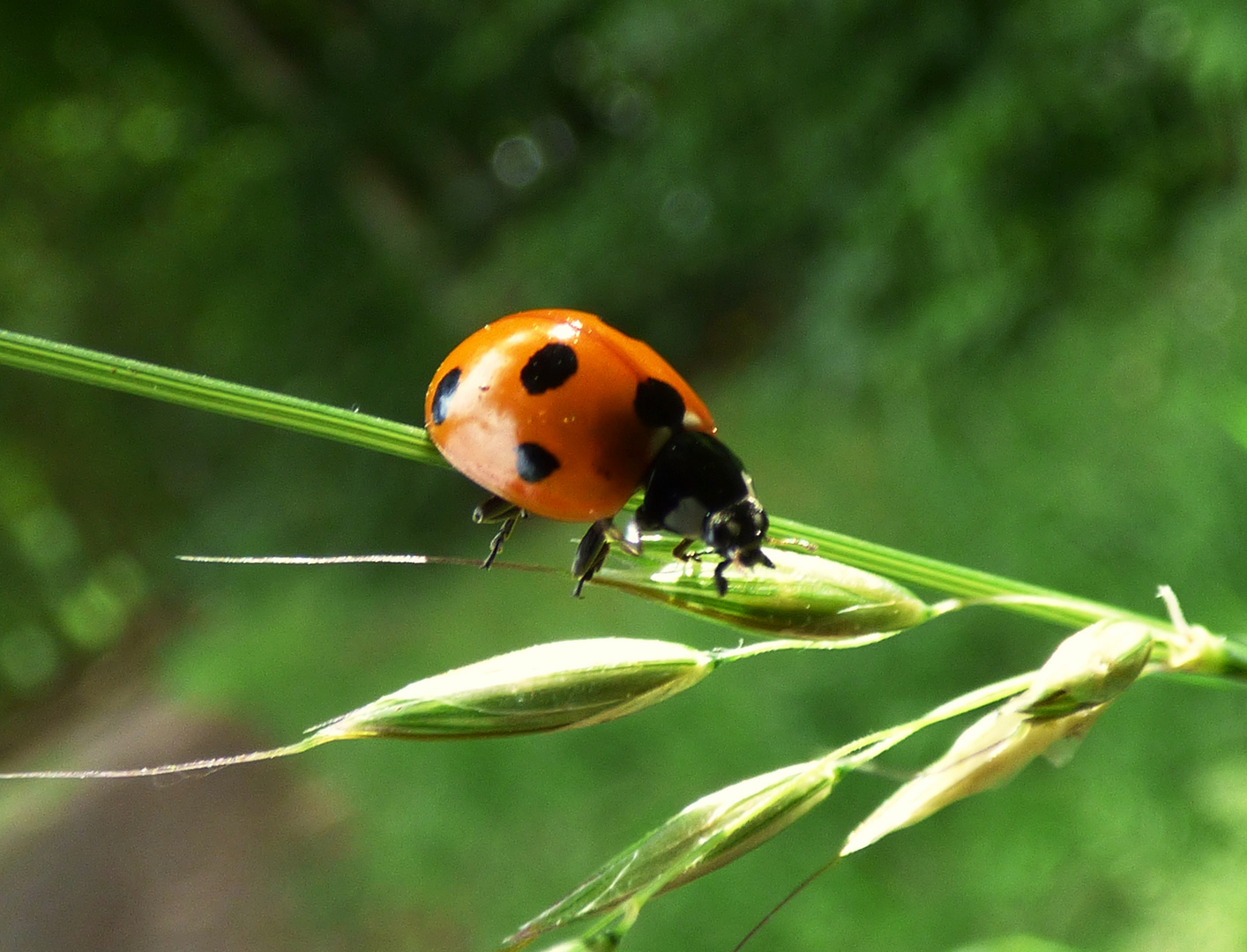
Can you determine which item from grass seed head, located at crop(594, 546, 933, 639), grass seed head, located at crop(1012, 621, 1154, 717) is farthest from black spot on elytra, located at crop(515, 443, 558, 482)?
grass seed head, located at crop(1012, 621, 1154, 717)

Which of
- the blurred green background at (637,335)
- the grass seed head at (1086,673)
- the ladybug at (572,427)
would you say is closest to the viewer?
the grass seed head at (1086,673)

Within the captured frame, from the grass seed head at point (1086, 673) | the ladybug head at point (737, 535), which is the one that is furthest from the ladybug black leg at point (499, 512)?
the grass seed head at point (1086, 673)

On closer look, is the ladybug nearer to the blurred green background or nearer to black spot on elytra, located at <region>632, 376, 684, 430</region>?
black spot on elytra, located at <region>632, 376, 684, 430</region>

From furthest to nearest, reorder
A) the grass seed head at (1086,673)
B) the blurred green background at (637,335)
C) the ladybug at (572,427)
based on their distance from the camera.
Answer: the blurred green background at (637,335)
the ladybug at (572,427)
the grass seed head at (1086,673)

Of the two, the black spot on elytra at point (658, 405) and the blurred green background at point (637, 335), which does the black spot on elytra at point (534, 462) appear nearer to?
the black spot on elytra at point (658, 405)

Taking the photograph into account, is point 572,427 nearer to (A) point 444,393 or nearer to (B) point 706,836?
(A) point 444,393

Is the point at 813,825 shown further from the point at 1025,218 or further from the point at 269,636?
the point at 269,636

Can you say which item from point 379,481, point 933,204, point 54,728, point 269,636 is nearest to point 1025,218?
point 933,204
